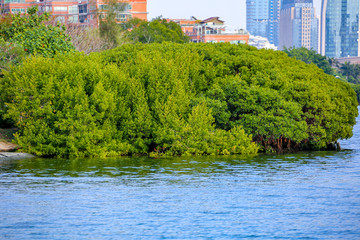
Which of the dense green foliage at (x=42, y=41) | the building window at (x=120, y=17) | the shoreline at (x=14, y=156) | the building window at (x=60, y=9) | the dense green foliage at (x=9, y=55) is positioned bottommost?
the shoreline at (x=14, y=156)

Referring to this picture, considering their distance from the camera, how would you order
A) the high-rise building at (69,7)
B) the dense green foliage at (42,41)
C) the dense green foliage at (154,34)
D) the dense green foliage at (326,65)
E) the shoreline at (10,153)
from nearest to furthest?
the shoreline at (10,153), the dense green foliage at (42,41), the dense green foliage at (154,34), the high-rise building at (69,7), the dense green foliage at (326,65)

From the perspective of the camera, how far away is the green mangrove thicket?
39.4m

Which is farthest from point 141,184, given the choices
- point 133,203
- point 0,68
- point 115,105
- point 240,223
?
point 0,68

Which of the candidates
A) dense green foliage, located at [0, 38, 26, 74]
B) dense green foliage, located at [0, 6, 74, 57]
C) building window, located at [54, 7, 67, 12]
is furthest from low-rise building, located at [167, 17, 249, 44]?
dense green foliage, located at [0, 38, 26, 74]

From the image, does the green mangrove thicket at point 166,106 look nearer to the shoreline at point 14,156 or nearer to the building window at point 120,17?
the shoreline at point 14,156

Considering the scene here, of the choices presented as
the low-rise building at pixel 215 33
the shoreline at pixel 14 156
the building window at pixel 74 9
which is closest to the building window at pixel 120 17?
the building window at pixel 74 9

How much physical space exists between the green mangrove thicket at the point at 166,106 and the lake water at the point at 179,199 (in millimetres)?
2466

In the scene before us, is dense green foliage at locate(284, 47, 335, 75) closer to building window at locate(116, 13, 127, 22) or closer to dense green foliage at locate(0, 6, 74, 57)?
building window at locate(116, 13, 127, 22)

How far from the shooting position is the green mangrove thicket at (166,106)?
3944 centimetres

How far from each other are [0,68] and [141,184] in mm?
18396

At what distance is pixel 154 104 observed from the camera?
4109 centimetres

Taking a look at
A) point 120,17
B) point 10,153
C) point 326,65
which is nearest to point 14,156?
point 10,153

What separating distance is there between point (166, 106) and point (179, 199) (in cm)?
1454

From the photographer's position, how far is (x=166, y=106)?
132 feet
